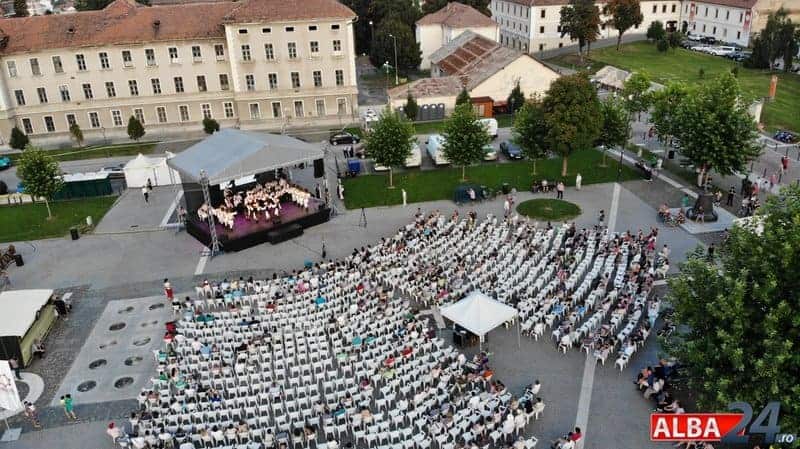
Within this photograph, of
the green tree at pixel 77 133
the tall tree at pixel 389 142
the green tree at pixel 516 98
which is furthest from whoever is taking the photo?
the green tree at pixel 516 98

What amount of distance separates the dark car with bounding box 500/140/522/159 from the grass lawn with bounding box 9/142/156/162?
28.3m

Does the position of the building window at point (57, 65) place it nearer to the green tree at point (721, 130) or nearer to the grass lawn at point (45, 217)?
the grass lawn at point (45, 217)

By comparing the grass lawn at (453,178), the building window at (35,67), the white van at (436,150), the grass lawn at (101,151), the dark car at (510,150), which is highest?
the building window at (35,67)

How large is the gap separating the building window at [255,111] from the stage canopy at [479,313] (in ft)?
123

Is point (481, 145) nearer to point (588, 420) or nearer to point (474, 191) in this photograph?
point (474, 191)

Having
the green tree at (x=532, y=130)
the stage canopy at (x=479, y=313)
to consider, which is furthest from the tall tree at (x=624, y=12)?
the stage canopy at (x=479, y=313)

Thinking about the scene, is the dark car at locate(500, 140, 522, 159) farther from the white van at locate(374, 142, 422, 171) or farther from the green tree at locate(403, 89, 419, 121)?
the green tree at locate(403, 89, 419, 121)

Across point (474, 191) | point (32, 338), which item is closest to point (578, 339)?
point (474, 191)

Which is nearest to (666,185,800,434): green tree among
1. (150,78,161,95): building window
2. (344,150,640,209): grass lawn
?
(344,150,640,209): grass lawn

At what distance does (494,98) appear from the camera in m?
58.4

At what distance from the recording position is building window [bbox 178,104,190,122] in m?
55.6

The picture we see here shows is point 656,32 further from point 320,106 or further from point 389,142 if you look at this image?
point 389,142

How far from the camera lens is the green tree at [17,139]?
4976cm

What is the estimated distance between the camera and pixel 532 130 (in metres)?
39.9
